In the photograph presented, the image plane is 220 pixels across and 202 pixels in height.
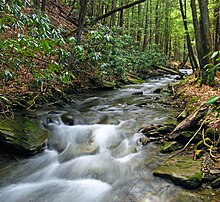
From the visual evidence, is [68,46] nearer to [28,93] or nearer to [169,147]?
→ [28,93]

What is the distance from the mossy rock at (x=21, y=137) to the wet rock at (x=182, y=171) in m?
2.63

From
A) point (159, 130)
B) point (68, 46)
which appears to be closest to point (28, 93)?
point (68, 46)

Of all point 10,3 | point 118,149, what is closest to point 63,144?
point 118,149

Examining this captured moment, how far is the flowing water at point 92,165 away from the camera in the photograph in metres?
3.70

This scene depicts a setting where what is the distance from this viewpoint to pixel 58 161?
16.2 feet

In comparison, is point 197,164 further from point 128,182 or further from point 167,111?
point 167,111

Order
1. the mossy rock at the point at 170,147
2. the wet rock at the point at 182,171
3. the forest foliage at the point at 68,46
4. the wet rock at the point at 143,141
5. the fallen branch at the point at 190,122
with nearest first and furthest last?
the wet rock at the point at 182,171, the forest foliage at the point at 68,46, the mossy rock at the point at 170,147, the fallen branch at the point at 190,122, the wet rock at the point at 143,141

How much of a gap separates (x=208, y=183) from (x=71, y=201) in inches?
85.0

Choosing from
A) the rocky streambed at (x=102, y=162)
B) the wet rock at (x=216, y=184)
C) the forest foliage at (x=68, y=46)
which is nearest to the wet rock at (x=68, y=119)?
the rocky streambed at (x=102, y=162)

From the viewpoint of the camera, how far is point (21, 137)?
4754 millimetres

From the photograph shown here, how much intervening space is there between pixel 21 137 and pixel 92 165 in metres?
1.63

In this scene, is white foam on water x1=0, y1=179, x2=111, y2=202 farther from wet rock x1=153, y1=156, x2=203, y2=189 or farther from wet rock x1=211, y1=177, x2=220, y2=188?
wet rock x1=211, y1=177, x2=220, y2=188

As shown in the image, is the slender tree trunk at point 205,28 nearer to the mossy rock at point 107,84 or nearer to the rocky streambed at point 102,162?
the rocky streambed at point 102,162

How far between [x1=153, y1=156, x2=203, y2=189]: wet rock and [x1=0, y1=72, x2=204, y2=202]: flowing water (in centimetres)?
12
